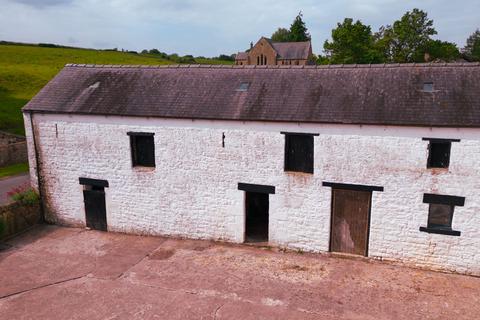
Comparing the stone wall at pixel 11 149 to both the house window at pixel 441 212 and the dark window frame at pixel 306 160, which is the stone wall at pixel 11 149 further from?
→ the house window at pixel 441 212

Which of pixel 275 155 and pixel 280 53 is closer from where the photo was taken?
pixel 275 155

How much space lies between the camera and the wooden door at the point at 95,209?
1565 cm

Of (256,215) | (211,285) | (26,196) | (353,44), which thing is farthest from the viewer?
(353,44)

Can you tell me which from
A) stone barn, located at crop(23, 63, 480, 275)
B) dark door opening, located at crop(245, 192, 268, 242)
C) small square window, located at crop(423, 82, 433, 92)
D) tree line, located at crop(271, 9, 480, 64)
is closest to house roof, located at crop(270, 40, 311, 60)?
tree line, located at crop(271, 9, 480, 64)

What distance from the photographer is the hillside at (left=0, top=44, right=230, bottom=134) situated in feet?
112

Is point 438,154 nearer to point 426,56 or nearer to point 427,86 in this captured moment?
point 427,86

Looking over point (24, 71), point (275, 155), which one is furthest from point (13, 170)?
point (24, 71)

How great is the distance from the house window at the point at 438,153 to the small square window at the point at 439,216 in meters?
1.27

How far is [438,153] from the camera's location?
11.7 metres

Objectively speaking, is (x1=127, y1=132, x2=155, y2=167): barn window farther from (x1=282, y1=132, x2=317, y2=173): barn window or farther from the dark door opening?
(x1=282, y1=132, x2=317, y2=173): barn window

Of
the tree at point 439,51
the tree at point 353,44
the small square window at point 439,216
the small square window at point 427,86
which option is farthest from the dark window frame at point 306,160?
the tree at point 439,51

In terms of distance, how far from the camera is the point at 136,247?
1420cm

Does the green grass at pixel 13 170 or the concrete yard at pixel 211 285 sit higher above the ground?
the green grass at pixel 13 170

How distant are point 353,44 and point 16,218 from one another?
41807mm
